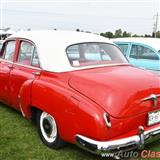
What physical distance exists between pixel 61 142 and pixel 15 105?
1.60m

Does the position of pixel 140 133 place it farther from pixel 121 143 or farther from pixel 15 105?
pixel 15 105

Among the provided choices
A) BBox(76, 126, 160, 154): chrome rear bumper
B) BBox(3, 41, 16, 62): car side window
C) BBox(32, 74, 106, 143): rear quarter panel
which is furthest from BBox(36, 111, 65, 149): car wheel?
BBox(3, 41, 16, 62): car side window

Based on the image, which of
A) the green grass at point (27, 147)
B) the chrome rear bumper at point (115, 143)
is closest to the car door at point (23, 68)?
the green grass at point (27, 147)

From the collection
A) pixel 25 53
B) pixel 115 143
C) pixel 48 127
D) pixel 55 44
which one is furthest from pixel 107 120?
pixel 25 53

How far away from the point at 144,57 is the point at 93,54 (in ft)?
15.0

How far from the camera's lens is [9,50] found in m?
6.30

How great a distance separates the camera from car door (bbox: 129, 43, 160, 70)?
917 cm

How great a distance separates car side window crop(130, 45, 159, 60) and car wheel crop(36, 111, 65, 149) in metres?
5.24

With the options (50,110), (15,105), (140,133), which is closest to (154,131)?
(140,133)

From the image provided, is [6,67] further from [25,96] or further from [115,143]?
[115,143]

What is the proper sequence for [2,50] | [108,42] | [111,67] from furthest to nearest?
[2,50] → [108,42] → [111,67]

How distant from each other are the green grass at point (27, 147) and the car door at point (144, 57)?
180 inches

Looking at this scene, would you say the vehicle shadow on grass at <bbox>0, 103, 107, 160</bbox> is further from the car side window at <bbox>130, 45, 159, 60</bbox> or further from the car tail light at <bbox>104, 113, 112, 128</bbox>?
the car side window at <bbox>130, 45, 159, 60</bbox>

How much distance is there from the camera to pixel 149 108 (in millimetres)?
4176
